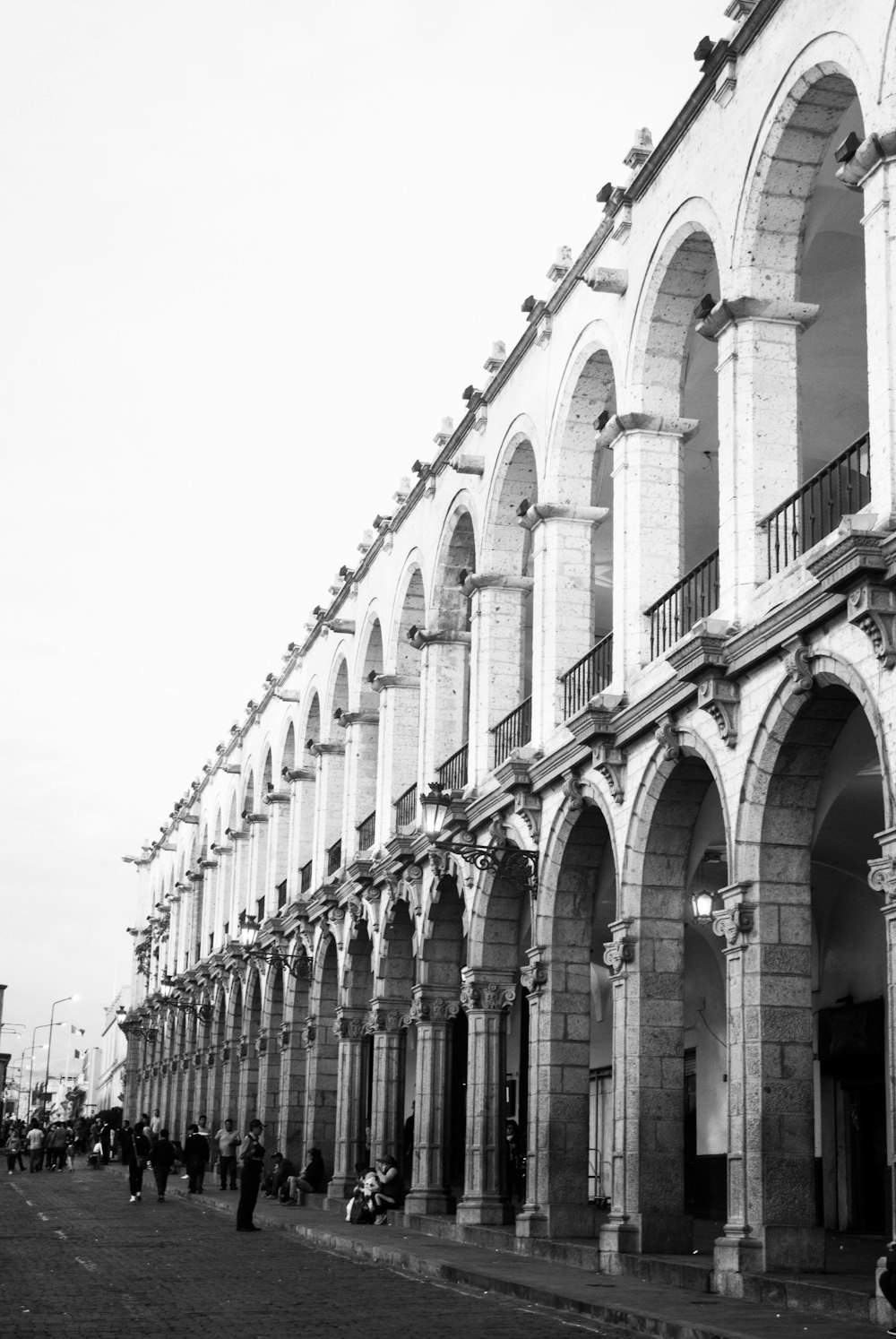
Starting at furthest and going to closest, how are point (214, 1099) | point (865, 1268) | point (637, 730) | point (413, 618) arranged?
point (214, 1099) → point (413, 618) → point (637, 730) → point (865, 1268)

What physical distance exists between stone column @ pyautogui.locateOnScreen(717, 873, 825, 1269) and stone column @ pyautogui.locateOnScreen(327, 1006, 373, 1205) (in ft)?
50.1

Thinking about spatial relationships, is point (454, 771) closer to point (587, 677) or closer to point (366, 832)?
point (587, 677)

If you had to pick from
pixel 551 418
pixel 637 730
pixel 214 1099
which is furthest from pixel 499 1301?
pixel 214 1099

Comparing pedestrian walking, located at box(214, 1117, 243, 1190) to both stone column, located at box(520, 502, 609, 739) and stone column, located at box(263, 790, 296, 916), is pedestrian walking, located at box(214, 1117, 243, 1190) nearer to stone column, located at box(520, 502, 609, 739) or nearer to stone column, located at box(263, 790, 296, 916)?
stone column, located at box(263, 790, 296, 916)

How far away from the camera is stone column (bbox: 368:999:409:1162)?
2648 centimetres

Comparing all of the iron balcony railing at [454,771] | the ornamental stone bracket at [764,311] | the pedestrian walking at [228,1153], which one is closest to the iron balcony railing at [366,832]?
the iron balcony railing at [454,771]

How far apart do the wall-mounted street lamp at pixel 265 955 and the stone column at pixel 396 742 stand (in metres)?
6.13

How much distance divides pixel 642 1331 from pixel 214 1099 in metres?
32.7

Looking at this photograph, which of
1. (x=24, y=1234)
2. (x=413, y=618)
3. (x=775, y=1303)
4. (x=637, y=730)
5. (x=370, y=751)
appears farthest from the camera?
(x=370, y=751)

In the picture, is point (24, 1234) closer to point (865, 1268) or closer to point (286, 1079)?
point (865, 1268)

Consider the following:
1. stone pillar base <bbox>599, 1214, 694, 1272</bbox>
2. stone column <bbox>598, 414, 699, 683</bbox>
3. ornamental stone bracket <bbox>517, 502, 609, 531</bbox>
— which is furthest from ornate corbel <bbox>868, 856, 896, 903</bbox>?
ornamental stone bracket <bbox>517, 502, 609, 531</bbox>

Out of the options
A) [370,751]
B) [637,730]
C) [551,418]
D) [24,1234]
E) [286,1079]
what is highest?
[551,418]

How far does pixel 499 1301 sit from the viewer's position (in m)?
14.2

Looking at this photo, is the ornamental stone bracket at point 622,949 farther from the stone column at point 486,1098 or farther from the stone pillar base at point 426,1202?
the stone pillar base at point 426,1202
